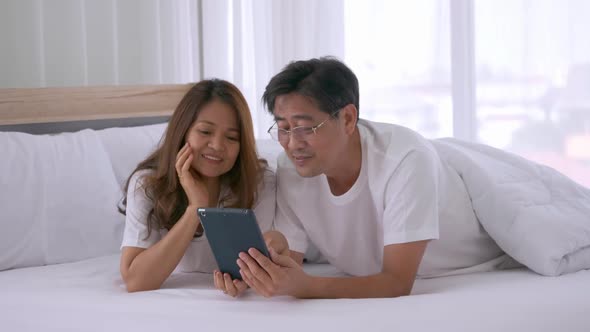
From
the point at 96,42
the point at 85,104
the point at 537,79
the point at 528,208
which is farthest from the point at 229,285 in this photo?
the point at 537,79

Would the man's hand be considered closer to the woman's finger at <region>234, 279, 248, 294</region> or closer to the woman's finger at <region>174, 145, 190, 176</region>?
the woman's finger at <region>234, 279, 248, 294</region>

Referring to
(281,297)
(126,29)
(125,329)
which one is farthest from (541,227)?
(126,29)

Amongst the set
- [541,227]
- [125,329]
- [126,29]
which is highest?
[126,29]

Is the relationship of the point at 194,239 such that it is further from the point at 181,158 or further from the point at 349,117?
the point at 349,117

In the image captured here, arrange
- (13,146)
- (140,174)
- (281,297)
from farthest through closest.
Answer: (13,146) < (140,174) < (281,297)

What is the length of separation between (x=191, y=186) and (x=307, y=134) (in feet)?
1.11

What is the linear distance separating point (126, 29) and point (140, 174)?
4.62 feet

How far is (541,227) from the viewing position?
196 centimetres

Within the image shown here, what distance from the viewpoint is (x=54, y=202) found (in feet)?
7.64

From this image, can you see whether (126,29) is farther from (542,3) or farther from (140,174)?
(542,3)

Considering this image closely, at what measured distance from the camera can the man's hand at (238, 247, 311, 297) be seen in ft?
5.62

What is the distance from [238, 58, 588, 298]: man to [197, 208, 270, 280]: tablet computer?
3cm

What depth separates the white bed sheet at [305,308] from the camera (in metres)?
1.56

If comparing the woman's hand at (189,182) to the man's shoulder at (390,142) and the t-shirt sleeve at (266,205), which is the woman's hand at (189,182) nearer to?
the t-shirt sleeve at (266,205)
